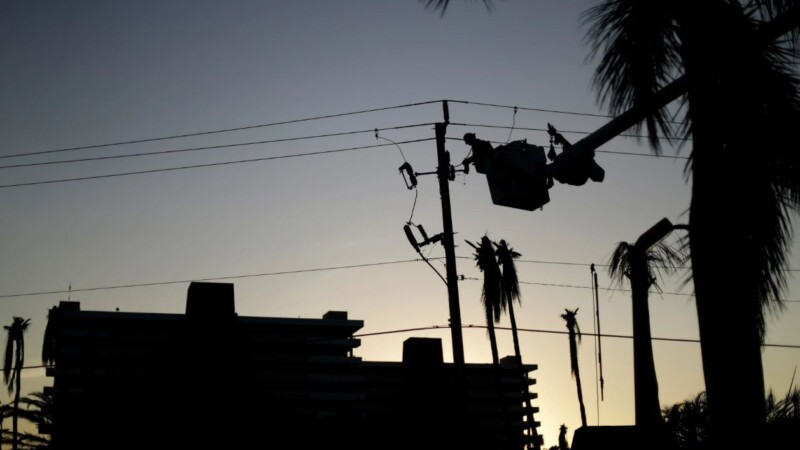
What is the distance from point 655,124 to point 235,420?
25.8 metres

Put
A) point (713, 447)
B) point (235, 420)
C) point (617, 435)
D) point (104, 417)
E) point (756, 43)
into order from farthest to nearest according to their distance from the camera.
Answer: point (104, 417) < point (235, 420) < point (617, 435) < point (713, 447) < point (756, 43)

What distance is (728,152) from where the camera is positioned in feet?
22.9

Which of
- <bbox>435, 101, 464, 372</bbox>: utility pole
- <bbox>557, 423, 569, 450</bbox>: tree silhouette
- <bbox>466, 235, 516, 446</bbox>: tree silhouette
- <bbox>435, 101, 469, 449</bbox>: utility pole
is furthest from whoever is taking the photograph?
<bbox>557, 423, 569, 450</bbox>: tree silhouette

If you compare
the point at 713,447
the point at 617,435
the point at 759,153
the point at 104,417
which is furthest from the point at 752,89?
the point at 104,417

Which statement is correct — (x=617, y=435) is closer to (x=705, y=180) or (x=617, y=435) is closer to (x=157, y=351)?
(x=705, y=180)

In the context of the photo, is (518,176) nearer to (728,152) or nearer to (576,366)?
(728,152)

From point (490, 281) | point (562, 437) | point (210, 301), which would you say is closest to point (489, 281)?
point (490, 281)

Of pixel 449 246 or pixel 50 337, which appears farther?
pixel 50 337

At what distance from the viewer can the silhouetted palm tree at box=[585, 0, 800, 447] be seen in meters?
6.23

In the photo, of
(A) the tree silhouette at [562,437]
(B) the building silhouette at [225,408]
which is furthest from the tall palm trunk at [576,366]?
(A) the tree silhouette at [562,437]

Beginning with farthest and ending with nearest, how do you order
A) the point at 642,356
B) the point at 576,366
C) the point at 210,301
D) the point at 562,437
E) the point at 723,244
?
the point at 562,437
the point at 576,366
the point at 210,301
the point at 642,356
the point at 723,244

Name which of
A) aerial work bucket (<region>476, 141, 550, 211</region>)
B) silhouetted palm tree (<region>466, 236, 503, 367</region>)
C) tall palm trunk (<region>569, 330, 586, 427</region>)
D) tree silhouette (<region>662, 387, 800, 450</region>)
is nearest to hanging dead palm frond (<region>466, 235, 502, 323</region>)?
silhouetted palm tree (<region>466, 236, 503, 367</region>)

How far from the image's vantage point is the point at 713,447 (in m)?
6.30

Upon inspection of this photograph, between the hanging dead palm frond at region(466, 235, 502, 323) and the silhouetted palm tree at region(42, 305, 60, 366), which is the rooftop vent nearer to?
the hanging dead palm frond at region(466, 235, 502, 323)
